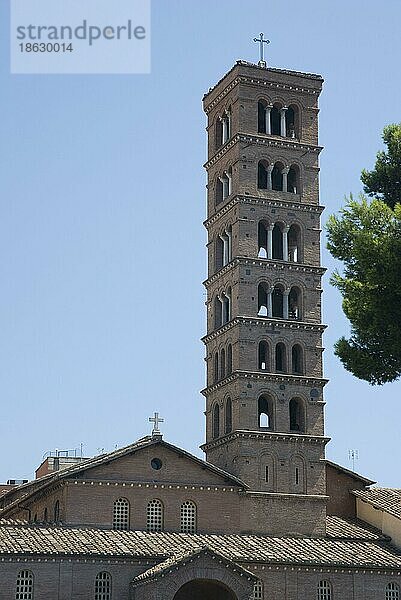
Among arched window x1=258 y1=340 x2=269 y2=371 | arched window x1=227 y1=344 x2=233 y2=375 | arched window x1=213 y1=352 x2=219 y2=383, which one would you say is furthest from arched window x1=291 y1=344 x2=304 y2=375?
arched window x1=213 y1=352 x2=219 y2=383

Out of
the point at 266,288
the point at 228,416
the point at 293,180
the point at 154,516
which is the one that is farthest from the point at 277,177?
the point at 154,516

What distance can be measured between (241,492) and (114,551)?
671 cm

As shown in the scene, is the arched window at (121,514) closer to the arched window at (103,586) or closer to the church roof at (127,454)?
the church roof at (127,454)

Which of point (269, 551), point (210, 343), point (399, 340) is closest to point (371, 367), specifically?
point (399, 340)

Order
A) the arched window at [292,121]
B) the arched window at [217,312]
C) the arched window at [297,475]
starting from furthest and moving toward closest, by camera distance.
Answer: the arched window at [292,121]
the arched window at [217,312]
the arched window at [297,475]

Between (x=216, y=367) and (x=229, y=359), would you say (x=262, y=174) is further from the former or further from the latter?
(x=216, y=367)

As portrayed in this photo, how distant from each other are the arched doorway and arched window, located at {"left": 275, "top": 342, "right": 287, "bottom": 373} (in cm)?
991

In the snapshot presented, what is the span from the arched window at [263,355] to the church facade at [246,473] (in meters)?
0.06

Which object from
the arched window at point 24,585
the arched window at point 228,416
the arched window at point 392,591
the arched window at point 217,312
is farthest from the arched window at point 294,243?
the arched window at point 24,585

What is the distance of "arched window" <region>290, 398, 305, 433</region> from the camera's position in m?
55.8

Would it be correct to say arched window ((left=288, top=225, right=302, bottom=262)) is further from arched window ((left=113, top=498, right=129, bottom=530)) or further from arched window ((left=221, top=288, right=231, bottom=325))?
arched window ((left=113, top=498, right=129, bottom=530))

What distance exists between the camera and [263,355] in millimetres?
56250

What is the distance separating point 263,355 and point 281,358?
825 mm

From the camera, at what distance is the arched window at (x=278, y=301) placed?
187ft
